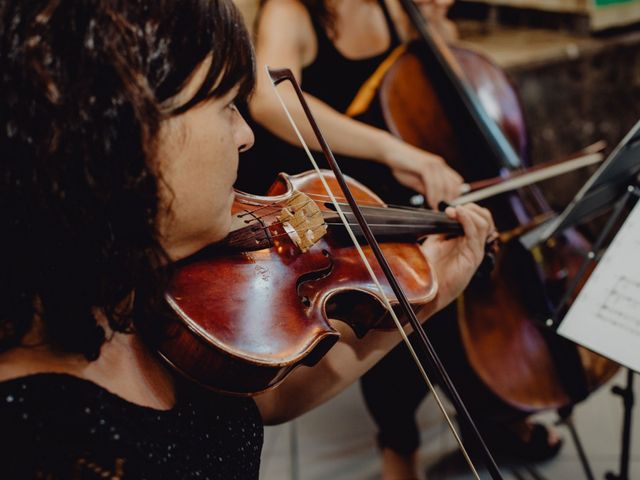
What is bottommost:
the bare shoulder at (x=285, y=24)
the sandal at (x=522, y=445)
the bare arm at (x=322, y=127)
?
the sandal at (x=522, y=445)

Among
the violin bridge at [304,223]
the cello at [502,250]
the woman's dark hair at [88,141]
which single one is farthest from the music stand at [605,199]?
the woman's dark hair at [88,141]

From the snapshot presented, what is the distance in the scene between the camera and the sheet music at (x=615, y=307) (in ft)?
2.68

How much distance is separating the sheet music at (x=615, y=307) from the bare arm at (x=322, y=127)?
1.32ft

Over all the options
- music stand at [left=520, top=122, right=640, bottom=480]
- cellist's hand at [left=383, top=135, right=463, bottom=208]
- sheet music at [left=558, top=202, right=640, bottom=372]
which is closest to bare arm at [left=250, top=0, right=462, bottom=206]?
cellist's hand at [left=383, top=135, right=463, bottom=208]

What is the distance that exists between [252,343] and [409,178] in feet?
2.34

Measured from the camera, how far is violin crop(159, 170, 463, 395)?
0.65 meters

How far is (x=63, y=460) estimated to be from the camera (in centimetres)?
56

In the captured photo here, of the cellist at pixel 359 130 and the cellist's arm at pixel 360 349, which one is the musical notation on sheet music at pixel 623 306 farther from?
the cellist at pixel 359 130

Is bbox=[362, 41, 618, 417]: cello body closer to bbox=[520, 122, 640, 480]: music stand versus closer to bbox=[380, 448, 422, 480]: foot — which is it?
bbox=[520, 122, 640, 480]: music stand

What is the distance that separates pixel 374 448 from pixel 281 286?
120 cm

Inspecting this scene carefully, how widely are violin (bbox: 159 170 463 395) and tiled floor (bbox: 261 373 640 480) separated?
941 millimetres

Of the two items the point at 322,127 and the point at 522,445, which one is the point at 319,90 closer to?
the point at 322,127

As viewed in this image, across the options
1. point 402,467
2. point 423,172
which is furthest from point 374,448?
point 423,172

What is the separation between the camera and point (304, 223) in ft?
2.59
